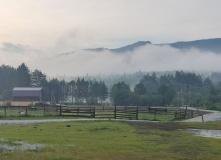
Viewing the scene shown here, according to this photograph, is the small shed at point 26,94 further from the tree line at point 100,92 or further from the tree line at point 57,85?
the tree line at point 57,85

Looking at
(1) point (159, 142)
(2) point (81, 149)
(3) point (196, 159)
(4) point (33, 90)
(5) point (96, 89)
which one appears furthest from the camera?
(5) point (96, 89)

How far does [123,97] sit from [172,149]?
121053 millimetres

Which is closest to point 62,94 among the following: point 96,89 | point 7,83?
point 96,89

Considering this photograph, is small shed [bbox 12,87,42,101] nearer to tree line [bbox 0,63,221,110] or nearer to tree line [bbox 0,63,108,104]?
tree line [bbox 0,63,221,110]

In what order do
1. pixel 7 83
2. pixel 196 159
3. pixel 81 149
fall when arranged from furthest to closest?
pixel 7 83, pixel 81 149, pixel 196 159

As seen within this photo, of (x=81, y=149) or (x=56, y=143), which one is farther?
(x=56, y=143)

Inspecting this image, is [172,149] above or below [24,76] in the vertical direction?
below

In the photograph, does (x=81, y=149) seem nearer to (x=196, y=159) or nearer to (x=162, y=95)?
(x=196, y=159)

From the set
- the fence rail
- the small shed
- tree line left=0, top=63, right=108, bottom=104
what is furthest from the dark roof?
the fence rail

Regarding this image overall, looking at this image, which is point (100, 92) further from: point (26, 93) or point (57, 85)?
point (26, 93)

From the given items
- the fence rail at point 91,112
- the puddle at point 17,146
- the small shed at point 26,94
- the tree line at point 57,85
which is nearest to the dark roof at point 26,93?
the small shed at point 26,94

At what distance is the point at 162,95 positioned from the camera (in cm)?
14012

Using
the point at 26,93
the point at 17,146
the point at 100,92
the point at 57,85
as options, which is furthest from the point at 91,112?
the point at 57,85

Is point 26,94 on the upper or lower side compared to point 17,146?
upper
